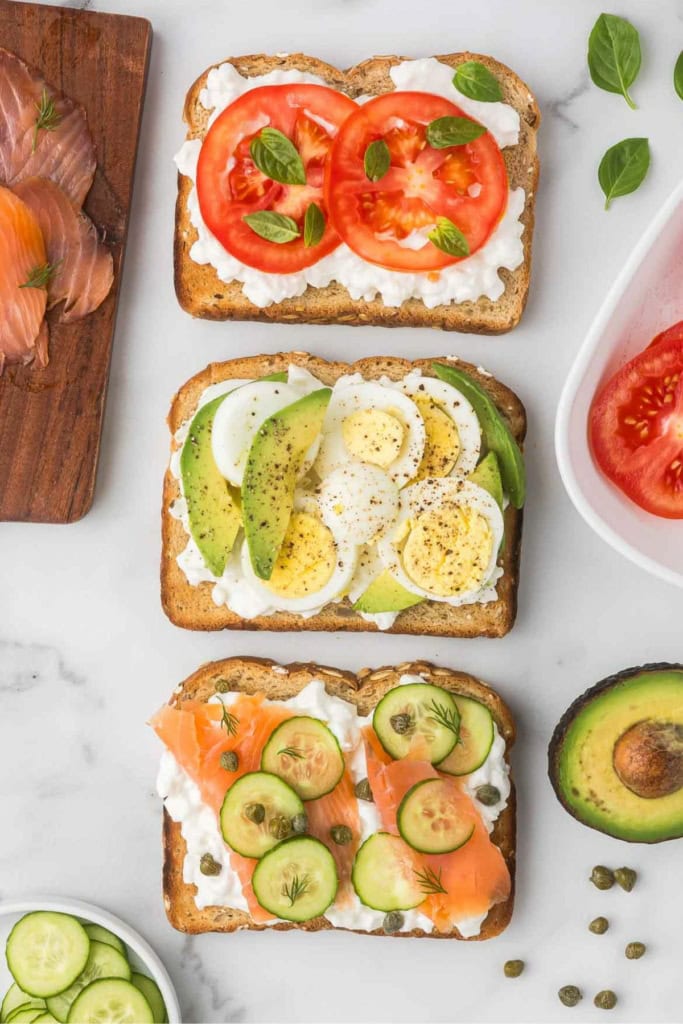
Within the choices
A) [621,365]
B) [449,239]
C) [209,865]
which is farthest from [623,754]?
[449,239]

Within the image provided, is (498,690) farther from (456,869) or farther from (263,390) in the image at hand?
(263,390)

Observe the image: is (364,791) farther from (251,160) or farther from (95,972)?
(251,160)

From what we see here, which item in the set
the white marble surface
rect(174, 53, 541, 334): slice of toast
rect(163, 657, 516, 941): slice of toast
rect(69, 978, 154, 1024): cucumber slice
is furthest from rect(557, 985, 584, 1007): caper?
rect(174, 53, 541, 334): slice of toast

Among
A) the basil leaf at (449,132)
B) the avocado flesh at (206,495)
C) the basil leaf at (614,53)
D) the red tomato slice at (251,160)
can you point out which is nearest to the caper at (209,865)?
the avocado flesh at (206,495)

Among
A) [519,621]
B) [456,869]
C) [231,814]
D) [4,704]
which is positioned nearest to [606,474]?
[519,621]

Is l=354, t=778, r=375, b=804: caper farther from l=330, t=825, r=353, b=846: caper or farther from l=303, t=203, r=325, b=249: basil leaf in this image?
l=303, t=203, r=325, b=249: basil leaf
